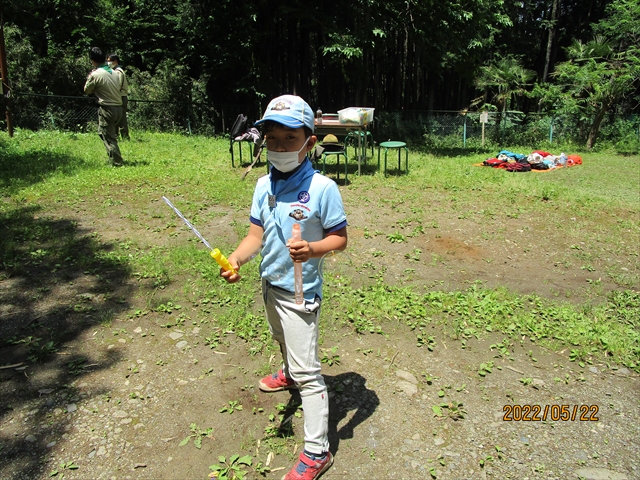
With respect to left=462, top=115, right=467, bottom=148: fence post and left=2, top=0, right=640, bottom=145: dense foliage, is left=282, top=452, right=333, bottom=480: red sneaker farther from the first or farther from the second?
left=462, top=115, right=467, bottom=148: fence post

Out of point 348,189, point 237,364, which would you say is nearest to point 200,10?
point 348,189

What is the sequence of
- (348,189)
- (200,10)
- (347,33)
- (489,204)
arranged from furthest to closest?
(200,10) → (347,33) → (348,189) → (489,204)

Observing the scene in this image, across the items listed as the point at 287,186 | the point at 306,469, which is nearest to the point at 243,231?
the point at 287,186

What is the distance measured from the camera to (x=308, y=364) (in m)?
2.20

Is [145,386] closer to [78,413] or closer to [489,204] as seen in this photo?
[78,413]

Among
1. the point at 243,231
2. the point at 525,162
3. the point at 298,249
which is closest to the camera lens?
the point at 298,249

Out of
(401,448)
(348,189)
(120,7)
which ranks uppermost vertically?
(120,7)

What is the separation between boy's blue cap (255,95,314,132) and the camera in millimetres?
2082

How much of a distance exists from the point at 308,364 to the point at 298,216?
0.71 meters

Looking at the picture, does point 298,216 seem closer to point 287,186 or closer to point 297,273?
point 287,186

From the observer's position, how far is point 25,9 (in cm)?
1800

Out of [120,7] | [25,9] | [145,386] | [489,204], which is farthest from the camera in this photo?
[120,7]

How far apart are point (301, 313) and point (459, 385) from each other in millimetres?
1454

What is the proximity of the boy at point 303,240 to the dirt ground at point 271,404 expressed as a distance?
1.36 ft
